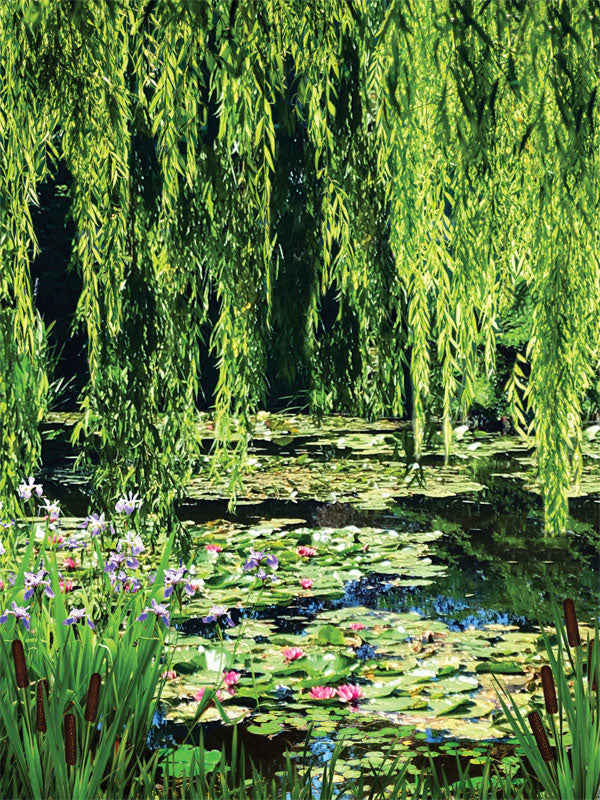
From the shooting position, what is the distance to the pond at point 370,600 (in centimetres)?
287

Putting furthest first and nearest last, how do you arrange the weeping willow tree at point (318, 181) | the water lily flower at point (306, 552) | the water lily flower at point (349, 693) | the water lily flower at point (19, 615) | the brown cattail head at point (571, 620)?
the water lily flower at point (306, 552) < the water lily flower at point (349, 693) < the water lily flower at point (19, 615) < the brown cattail head at point (571, 620) < the weeping willow tree at point (318, 181)

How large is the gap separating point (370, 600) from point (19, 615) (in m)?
2.05

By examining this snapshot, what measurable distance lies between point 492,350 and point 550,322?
30cm

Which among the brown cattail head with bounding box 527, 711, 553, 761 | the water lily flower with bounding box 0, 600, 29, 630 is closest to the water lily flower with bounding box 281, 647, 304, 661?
the water lily flower with bounding box 0, 600, 29, 630

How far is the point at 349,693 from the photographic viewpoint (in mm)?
2982

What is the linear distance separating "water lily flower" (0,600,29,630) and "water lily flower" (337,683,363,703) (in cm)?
110

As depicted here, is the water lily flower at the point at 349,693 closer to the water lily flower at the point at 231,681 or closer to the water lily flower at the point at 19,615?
the water lily flower at the point at 231,681

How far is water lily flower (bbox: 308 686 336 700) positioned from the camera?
118 inches

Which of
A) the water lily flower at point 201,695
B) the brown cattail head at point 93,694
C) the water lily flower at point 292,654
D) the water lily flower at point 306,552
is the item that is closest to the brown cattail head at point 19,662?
the brown cattail head at point 93,694

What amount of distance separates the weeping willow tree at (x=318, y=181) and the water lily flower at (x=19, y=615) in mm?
823

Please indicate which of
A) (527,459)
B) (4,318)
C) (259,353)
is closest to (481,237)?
(259,353)

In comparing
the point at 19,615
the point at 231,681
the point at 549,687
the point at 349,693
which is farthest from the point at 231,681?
the point at 549,687

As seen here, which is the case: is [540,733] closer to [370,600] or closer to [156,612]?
[156,612]

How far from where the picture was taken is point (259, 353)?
1.52 meters
